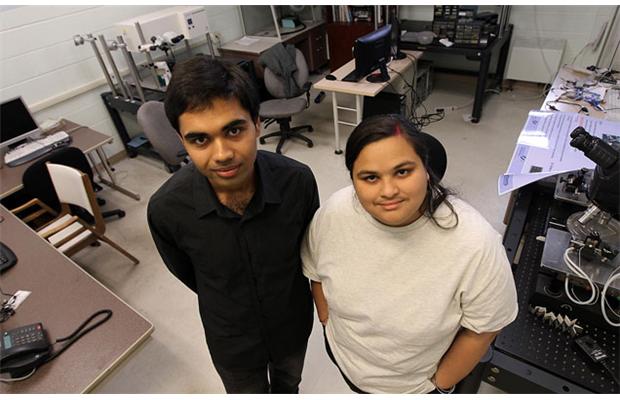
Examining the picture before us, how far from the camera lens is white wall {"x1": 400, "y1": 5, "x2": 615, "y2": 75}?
12.4 feet

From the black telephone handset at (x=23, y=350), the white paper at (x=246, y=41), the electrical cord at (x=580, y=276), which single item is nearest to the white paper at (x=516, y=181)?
the electrical cord at (x=580, y=276)

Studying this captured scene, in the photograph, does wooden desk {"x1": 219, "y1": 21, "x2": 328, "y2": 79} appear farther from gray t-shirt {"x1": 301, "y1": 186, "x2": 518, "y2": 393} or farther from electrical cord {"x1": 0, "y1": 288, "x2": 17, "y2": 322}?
gray t-shirt {"x1": 301, "y1": 186, "x2": 518, "y2": 393}

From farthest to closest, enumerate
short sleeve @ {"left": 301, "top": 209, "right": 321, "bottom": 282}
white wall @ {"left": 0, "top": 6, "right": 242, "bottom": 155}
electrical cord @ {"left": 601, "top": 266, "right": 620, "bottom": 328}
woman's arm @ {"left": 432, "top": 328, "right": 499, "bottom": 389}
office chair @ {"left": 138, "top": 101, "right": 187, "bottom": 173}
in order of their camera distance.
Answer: white wall @ {"left": 0, "top": 6, "right": 242, "bottom": 155} → office chair @ {"left": 138, "top": 101, "right": 187, "bottom": 173} → electrical cord @ {"left": 601, "top": 266, "right": 620, "bottom": 328} → short sleeve @ {"left": 301, "top": 209, "right": 321, "bottom": 282} → woman's arm @ {"left": 432, "top": 328, "right": 499, "bottom": 389}

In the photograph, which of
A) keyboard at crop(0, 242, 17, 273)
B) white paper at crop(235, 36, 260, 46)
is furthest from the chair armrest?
white paper at crop(235, 36, 260, 46)

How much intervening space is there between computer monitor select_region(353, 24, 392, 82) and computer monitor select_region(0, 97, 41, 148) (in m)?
2.70

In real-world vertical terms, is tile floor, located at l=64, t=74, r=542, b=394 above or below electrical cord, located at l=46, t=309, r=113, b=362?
below

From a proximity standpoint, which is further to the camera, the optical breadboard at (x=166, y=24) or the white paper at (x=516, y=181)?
the optical breadboard at (x=166, y=24)

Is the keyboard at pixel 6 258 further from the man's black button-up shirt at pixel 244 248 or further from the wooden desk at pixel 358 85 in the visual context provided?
the wooden desk at pixel 358 85

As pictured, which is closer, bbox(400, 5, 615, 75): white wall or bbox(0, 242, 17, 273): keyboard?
bbox(0, 242, 17, 273): keyboard

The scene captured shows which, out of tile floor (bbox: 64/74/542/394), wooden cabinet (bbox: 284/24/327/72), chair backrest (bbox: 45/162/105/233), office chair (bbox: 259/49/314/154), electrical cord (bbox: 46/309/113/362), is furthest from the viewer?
wooden cabinet (bbox: 284/24/327/72)

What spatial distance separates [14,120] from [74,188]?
3.22 ft

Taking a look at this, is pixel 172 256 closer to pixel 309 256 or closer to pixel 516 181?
pixel 309 256

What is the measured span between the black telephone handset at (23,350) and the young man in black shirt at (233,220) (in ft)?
1.93

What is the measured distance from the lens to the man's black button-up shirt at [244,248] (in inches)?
40.9
